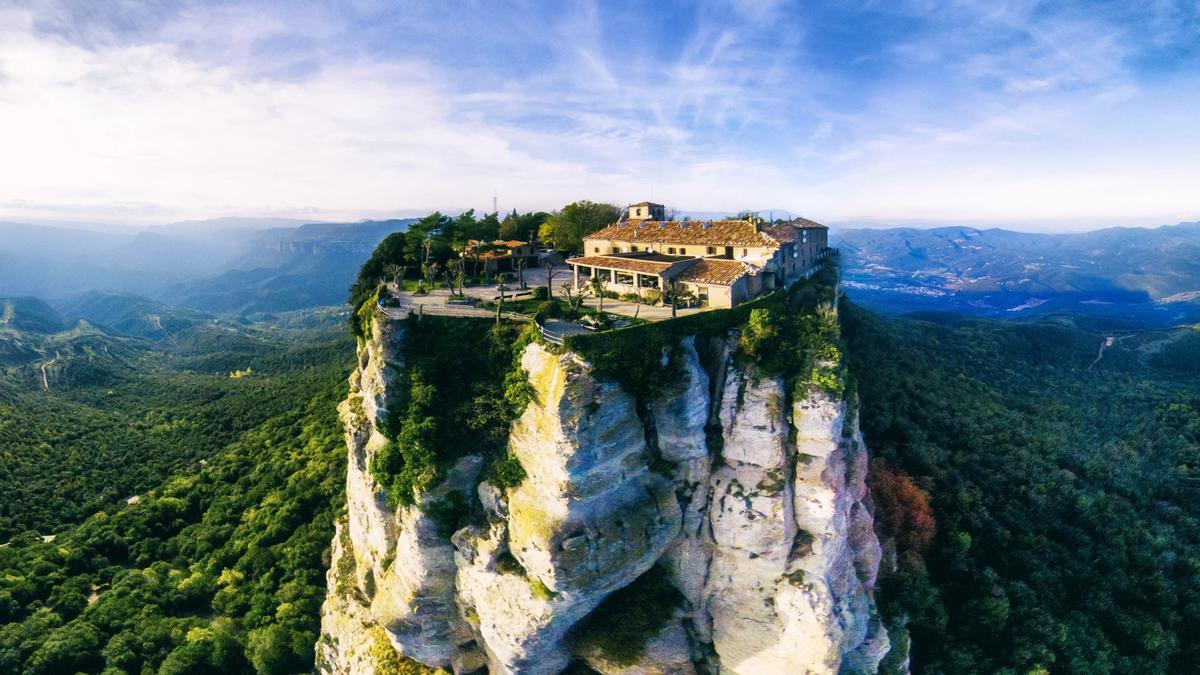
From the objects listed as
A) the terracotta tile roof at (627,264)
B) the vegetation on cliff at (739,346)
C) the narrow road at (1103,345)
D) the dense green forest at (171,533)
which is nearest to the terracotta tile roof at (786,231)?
the terracotta tile roof at (627,264)

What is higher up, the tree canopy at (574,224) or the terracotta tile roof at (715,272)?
the tree canopy at (574,224)

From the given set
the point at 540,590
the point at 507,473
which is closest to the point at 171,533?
the point at 507,473

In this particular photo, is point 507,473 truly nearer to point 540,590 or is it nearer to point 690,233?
point 540,590

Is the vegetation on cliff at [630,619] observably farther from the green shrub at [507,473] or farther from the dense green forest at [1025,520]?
the dense green forest at [1025,520]

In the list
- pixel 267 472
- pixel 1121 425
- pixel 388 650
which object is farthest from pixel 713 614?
Answer: pixel 1121 425

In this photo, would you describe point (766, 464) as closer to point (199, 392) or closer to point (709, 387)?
point (709, 387)

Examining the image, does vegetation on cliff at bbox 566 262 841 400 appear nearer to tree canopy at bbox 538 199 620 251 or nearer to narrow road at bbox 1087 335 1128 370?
tree canopy at bbox 538 199 620 251

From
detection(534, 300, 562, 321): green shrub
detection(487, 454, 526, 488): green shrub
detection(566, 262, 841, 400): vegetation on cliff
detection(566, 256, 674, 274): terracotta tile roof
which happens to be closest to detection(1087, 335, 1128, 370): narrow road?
detection(566, 262, 841, 400): vegetation on cliff
